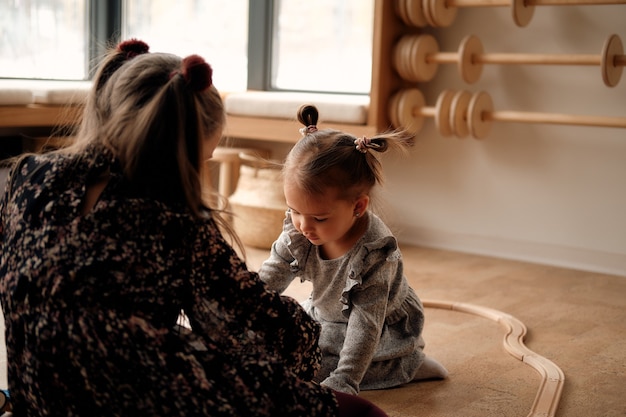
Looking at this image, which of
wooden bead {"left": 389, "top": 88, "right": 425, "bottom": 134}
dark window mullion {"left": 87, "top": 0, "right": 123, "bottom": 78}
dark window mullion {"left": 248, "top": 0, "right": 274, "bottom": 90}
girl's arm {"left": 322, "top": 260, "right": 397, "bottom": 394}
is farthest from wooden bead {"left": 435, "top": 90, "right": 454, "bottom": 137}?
dark window mullion {"left": 87, "top": 0, "right": 123, "bottom": 78}

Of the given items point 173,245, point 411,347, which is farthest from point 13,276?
A: point 411,347

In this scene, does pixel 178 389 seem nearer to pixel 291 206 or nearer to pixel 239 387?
A: pixel 239 387

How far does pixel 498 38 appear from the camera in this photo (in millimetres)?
3006

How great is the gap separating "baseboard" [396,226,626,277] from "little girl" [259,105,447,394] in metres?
1.32

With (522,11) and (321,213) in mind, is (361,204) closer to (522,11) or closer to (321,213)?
(321,213)

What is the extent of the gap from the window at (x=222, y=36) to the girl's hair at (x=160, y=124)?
2.36 m

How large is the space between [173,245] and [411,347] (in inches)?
29.7

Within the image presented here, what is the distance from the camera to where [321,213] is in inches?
59.4

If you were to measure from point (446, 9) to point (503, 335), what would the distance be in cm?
136

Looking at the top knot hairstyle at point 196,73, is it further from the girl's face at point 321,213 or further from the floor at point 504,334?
the floor at point 504,334

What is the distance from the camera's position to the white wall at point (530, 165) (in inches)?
111

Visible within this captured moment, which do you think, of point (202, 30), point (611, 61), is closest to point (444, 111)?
point (611, 61)

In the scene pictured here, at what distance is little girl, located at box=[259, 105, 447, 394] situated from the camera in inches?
59.1

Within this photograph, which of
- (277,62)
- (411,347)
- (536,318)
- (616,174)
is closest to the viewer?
(411,347)
